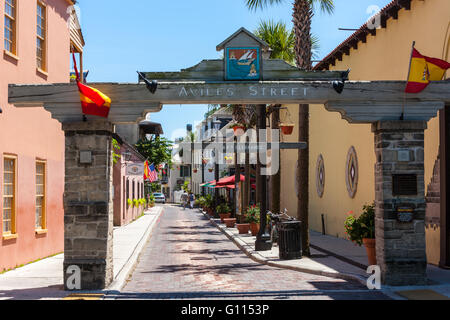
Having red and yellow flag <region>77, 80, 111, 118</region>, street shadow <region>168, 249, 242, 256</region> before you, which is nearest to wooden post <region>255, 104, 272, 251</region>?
street shadow <region>168, 249, 242, 256</region>

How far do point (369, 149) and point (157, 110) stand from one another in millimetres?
10077

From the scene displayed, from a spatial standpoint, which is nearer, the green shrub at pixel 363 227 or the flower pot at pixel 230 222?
the green shrub at pixel 363 227

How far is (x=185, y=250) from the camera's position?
18.0 meters

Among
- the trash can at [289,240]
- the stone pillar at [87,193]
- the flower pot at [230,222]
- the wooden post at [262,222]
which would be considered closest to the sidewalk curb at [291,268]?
the wooden post at [262,222]

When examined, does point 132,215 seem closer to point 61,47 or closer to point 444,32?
point 61,47

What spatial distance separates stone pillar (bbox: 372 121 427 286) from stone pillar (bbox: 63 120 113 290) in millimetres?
5356

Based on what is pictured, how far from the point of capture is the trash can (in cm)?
1441

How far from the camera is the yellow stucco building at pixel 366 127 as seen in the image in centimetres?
1352

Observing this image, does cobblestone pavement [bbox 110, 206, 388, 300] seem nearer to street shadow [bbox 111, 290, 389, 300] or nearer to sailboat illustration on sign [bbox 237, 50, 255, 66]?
street shadow [bbox 111, 290, 389, 300]

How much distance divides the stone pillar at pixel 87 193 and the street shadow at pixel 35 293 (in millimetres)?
607

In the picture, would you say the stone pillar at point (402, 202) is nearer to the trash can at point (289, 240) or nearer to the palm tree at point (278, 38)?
the trash can at point (289, 240)

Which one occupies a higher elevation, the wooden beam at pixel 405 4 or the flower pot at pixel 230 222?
the wooden beam at pixel 405 4

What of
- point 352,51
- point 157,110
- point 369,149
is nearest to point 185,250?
point 369,149

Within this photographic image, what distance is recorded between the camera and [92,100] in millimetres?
9945
